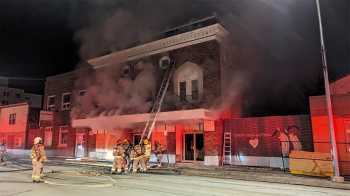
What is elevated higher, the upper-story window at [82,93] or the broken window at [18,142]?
the upper-story window at [82,93]

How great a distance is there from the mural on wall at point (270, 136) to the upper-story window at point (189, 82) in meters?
2.71

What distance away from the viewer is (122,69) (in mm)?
19844

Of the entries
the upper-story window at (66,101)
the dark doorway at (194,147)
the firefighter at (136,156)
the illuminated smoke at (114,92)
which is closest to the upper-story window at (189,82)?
the illuminated smoke at (114,92)

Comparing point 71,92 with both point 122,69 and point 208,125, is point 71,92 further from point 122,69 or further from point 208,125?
point 208,125

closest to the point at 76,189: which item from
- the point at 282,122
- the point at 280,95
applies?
the point at 282,122

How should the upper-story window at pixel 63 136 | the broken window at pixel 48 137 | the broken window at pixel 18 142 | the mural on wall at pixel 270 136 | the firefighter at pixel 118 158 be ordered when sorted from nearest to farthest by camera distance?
the firefighter at pixel 118 158 < the mural on wall at pixel 270 136 < the upper-story window at pixel 63 136 < the broken window at pixel 48 137 < the broken window at pixel 18 142

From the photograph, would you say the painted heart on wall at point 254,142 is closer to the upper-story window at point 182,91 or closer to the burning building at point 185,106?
the burning building at point 185,106

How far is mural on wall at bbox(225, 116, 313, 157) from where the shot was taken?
1348 centimetres

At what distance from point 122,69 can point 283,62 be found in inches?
473

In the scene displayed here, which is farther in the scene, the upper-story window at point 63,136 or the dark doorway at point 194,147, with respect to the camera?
the upper-story window at point 63,136

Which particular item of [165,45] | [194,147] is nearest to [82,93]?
[165,45]

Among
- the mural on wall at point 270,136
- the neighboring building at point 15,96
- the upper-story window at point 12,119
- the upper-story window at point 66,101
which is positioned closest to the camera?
the mural on wall at point 270,136

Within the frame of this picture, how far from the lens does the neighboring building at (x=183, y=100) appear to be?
15492 millimetres

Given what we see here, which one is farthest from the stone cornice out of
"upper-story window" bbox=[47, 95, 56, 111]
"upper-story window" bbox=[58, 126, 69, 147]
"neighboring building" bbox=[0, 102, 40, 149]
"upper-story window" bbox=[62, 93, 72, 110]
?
"neighboring building" bbox=[0, 102, 40, 149]
